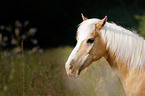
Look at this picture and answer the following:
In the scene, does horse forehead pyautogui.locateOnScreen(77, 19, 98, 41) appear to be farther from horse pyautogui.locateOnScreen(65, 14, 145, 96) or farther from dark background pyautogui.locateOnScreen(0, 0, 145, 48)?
dark background pyautogui.locateOnScreen(0, 0, 145, 48)

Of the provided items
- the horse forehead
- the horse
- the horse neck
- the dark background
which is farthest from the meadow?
the dark background

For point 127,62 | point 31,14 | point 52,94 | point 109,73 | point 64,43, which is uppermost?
point 127,62

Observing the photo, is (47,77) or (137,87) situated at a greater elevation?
(137,87)

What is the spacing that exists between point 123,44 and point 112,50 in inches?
6.3

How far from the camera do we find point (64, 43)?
535 inches

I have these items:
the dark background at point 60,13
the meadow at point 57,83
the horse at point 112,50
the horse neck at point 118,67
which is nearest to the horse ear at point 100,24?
the horse at point 112,50

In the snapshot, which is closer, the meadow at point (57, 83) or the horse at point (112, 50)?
the horse at point (112, 50)

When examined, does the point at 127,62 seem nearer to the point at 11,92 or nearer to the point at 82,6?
the point at 11,92

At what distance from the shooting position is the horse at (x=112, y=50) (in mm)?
2473

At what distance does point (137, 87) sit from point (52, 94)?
4.73ft

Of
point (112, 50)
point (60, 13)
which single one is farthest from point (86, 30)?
point (60, 13)

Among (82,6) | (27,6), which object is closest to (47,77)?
(27,6)

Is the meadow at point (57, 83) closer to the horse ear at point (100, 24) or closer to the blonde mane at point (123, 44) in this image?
the blonde mane at point (123, 44)

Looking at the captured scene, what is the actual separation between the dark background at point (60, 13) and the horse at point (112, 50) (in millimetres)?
9684
